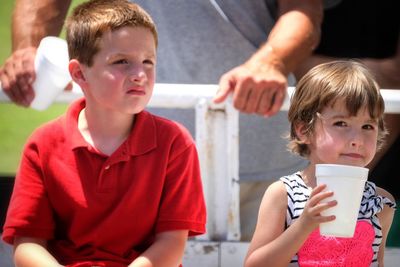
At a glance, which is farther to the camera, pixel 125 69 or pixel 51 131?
pixel 51 131

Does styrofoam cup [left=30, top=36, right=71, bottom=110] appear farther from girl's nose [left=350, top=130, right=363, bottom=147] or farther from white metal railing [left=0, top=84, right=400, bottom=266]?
girl's nose [left=350, top=130, right=363, bottom=147]

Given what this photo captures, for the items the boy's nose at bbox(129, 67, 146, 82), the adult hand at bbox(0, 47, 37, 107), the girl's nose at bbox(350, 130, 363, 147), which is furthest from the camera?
the adult hand at bbox(0, 47, 37, 107)

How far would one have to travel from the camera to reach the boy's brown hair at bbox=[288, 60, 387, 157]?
2.45 metres

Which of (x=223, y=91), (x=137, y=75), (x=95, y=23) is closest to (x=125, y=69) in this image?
(x=137, y=75)

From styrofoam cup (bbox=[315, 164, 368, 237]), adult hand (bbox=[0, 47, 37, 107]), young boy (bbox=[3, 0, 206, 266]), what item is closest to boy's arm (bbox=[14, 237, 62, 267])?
young boy (bbox=[3, 0, 206, 266])

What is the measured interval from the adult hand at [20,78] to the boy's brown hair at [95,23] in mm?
532

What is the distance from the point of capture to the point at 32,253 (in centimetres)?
256

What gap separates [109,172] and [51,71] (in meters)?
0.63

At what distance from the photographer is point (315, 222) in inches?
88.5

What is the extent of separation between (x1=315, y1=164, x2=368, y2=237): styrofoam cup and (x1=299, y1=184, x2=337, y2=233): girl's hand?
1 cm

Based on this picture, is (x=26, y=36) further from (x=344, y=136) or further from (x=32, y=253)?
(x=344, y=136)

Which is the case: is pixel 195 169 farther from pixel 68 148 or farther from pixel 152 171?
pixel 68 148

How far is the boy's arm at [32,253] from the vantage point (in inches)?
99.5

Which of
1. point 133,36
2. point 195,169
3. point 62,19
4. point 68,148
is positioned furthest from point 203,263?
point 62,19
